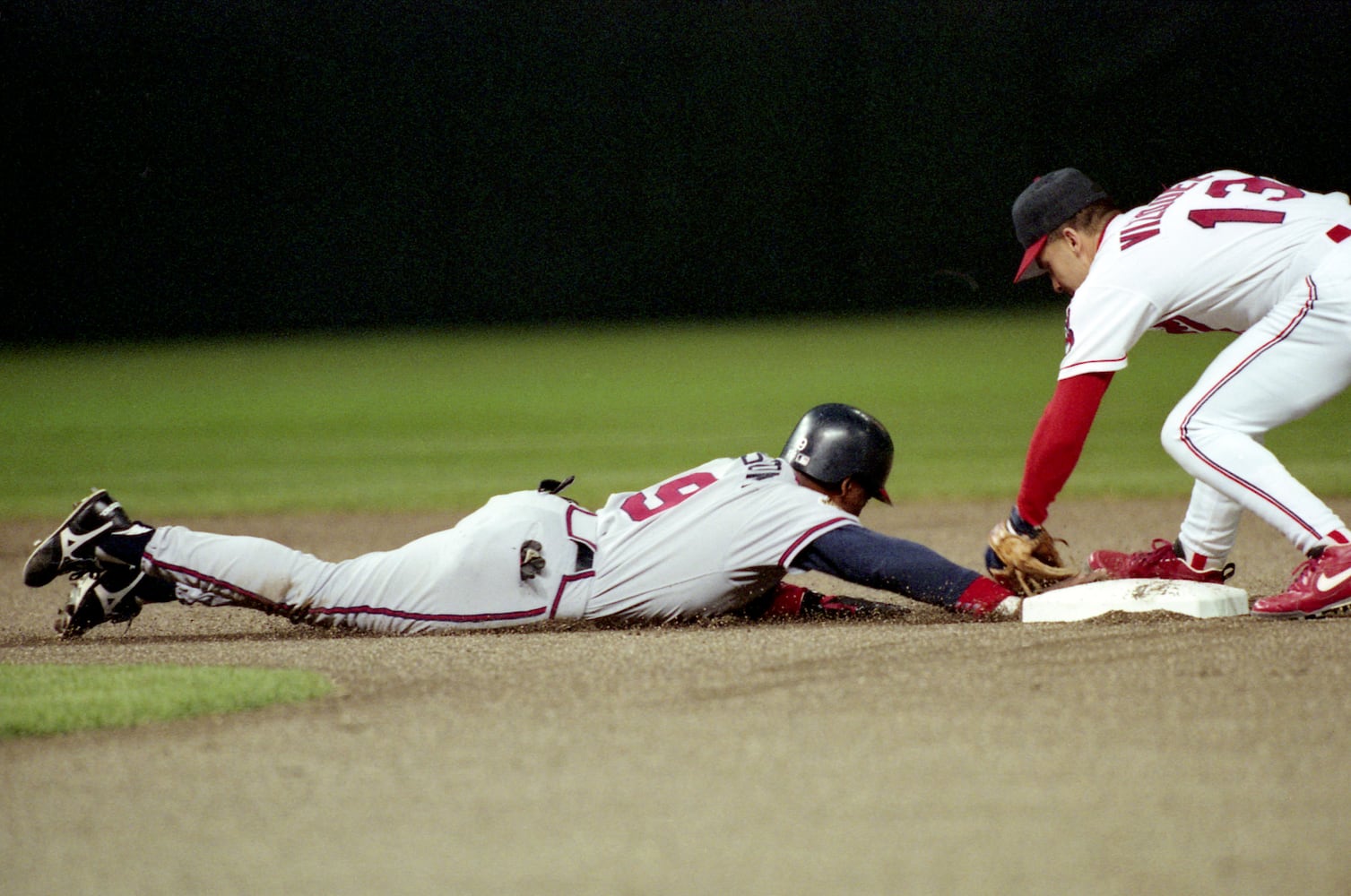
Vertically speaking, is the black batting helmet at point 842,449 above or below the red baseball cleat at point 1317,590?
above

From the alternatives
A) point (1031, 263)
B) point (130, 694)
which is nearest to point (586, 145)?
point (1031, 263)

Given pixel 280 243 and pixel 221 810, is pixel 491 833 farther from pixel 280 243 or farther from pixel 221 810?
pixel 280 243

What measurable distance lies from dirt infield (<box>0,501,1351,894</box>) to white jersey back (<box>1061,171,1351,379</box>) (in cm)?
65

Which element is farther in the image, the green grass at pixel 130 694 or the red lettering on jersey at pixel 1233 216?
the red lettering on jersey at pixel 1233 216

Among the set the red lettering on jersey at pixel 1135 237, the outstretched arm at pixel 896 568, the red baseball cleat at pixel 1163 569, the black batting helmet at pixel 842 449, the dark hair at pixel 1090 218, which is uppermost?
the dark hair at pixel 1090 218

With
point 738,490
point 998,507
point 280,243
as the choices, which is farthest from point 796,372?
point 738,490

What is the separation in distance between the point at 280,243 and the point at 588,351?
3844 mm

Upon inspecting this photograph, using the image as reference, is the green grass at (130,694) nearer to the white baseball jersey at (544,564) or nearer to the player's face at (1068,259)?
the white baseball jersey at (544,564)

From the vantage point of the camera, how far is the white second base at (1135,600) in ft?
9.98

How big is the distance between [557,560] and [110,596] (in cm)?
103

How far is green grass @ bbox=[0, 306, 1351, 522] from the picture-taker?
7.09 metres

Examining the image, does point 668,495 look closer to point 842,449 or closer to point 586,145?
point 842,449

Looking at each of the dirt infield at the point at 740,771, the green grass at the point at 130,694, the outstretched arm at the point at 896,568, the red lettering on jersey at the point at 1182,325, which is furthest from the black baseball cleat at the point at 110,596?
the red lettering on jersey at the point at 1182,325

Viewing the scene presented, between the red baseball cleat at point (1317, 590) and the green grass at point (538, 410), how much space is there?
134 inches
